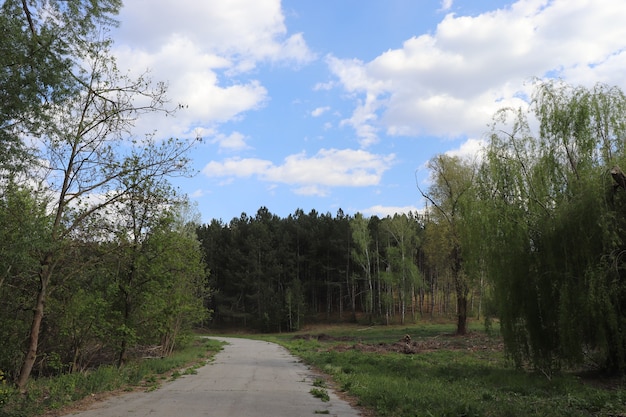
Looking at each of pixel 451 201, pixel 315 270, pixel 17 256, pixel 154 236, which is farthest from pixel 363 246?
pixel 17 256

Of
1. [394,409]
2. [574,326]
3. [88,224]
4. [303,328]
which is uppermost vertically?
[88,224]

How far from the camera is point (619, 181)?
500 inches

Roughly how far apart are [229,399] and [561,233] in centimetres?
1073

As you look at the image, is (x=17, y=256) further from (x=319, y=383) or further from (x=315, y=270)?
(x=315, y=270)

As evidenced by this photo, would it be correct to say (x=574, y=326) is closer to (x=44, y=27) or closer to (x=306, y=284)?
(x=44, y=27)

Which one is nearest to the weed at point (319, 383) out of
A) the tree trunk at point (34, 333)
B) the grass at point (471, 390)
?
the grass at point (471, 390)

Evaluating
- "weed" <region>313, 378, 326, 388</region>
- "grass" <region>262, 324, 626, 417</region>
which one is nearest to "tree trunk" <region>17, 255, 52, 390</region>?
"weed" <region>313, 378, 326, 388</region>

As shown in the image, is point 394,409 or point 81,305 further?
point 81,305

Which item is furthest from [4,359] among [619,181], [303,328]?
[303,328]

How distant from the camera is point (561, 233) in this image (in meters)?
13.8

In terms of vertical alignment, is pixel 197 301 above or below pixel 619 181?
below

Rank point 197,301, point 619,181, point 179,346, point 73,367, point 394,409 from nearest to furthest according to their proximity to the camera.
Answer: point 394,409 → point 619,181 → point 73,367 → point 197,301 → point 179,346

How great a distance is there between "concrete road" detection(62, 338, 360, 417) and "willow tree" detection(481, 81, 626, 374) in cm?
717

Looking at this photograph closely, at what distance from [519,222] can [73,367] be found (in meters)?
16.5
